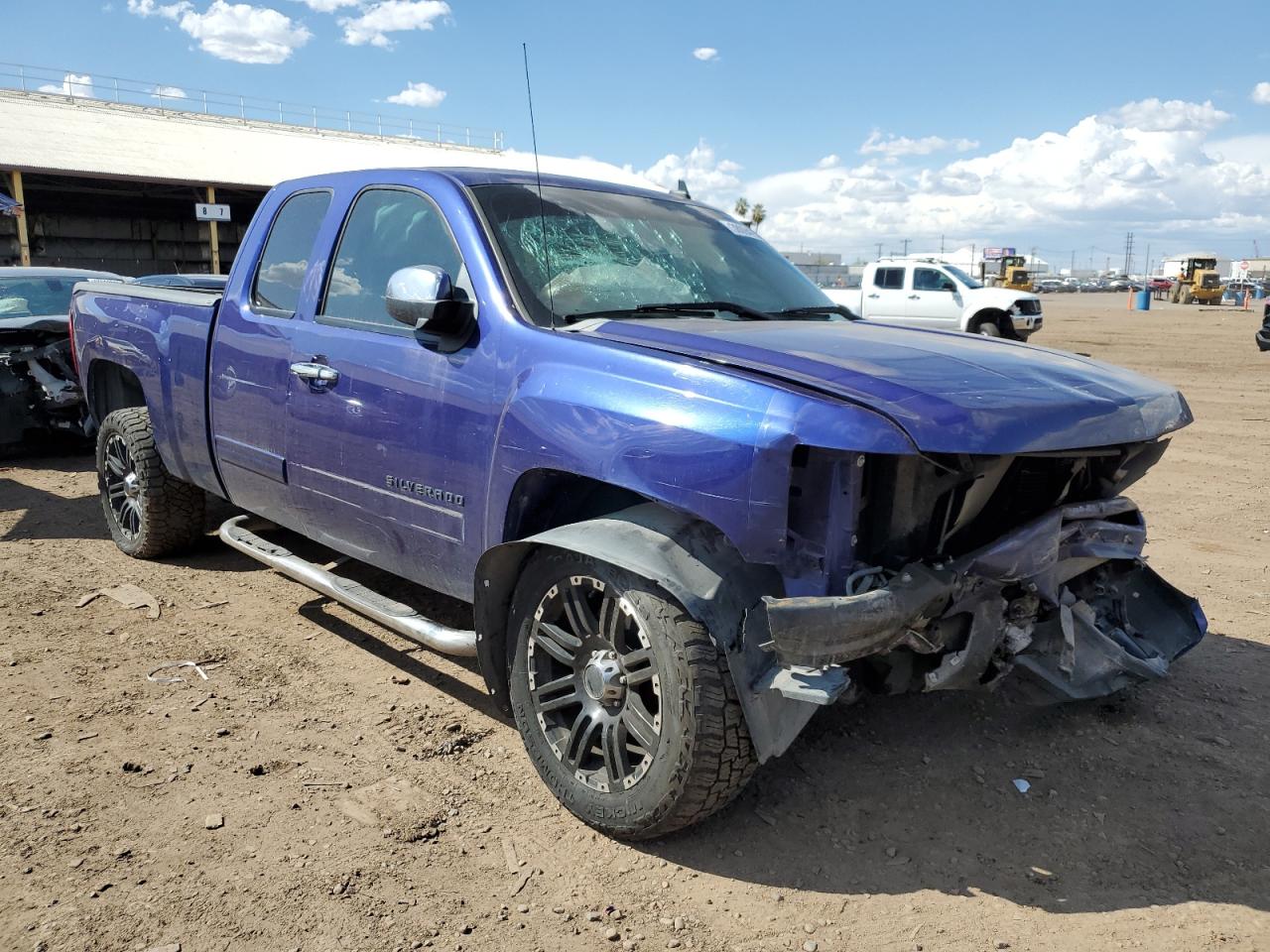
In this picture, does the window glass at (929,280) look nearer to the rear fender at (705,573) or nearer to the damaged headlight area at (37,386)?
the damaged headlight area at (37,386)

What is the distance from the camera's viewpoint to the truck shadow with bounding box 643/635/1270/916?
9.05 ft

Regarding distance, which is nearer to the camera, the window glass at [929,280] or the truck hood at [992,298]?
the truck hood at [992,298]

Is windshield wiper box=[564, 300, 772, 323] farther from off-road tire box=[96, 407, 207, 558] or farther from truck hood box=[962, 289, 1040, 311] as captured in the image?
truck hood box=[962, 289, 1040, 311]

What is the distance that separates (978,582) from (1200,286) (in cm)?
6143

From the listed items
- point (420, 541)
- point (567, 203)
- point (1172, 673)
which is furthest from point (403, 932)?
point (1172, 673)

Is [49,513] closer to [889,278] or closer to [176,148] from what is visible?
[889,278]

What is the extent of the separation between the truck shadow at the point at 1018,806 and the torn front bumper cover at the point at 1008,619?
32 cm

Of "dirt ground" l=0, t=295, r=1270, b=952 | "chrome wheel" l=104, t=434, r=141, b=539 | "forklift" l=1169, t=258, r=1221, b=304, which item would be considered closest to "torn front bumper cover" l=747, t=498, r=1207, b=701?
"dirt ground" l=0, t=295, r=1270, b=952

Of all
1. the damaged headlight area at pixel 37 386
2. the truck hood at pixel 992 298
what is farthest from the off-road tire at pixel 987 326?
the damaged headlight area at pixel 37 386

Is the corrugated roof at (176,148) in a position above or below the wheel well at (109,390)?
above

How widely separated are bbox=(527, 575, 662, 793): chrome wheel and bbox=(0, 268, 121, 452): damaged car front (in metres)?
6.45

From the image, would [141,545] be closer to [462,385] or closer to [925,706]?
[462,385]

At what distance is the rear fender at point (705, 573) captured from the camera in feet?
8.57

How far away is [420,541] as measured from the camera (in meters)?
3.50
